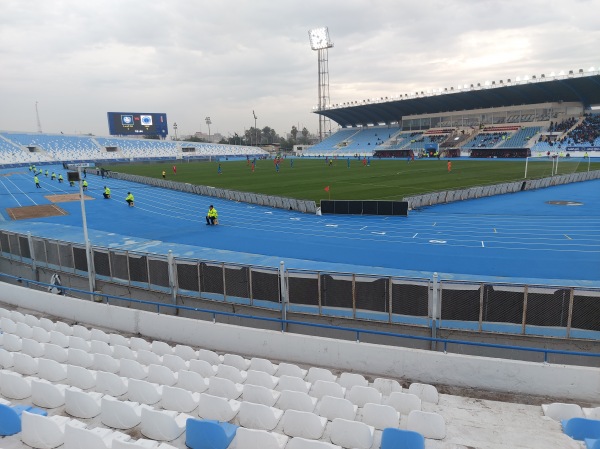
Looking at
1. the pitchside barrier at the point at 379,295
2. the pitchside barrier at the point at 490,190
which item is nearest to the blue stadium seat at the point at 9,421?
the pitchside barrier at the point at 379,295

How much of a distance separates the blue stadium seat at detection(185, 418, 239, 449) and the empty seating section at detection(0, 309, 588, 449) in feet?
0.04

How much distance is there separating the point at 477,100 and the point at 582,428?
90.7 metres

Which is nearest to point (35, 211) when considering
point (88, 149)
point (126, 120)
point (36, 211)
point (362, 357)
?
point (36, 211)

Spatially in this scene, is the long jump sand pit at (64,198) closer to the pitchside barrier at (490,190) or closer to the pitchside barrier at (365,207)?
the pitchside barrier at (365,207)

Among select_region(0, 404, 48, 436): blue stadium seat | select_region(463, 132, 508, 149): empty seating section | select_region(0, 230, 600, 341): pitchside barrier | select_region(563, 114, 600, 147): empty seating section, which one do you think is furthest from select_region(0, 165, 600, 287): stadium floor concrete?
select_region(463, 132, 508, 149): empty seating section

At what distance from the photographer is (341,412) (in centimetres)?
605

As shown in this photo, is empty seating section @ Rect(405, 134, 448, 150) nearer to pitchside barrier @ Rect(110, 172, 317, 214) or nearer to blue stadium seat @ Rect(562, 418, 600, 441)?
pitchside barrier @ Rect(110, 172, 317, 214)

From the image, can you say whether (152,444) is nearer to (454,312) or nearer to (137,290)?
(454,312)

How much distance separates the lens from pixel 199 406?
6133 mm

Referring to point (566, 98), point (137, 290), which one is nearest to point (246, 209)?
point (137, 290)

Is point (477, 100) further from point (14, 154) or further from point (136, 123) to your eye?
point (14, 154)

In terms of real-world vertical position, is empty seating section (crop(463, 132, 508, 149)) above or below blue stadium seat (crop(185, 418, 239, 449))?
above

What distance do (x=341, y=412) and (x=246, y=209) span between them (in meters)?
24.8

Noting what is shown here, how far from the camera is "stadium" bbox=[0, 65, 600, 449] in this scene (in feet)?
19.3
